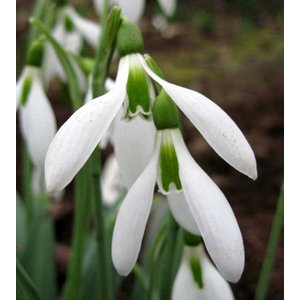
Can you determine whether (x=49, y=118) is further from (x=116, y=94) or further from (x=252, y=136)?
(x=252, y=136)

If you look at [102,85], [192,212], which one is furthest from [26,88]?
[192,212]

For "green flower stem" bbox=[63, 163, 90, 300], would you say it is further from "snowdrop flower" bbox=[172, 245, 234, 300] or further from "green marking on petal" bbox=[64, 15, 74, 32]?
"green marking on petal" bbox=[64, 15, 74, 32]

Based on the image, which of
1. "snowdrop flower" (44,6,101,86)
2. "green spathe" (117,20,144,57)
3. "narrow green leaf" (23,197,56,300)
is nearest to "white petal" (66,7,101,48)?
"snowdrop flower" (44,6,101,86)

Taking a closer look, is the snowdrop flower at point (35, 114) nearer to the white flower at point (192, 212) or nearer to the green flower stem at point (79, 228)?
the green flower stem at point (79, 228)

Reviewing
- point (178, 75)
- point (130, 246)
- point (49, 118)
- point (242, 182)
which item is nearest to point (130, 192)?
point (130, 246)

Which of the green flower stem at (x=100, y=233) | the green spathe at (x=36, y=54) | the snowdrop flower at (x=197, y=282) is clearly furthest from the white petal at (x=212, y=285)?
the green spathe at (x=36, y=54)

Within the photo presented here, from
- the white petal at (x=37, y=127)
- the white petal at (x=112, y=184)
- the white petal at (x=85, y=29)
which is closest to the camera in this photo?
the white petal at (x=37, y=127)
